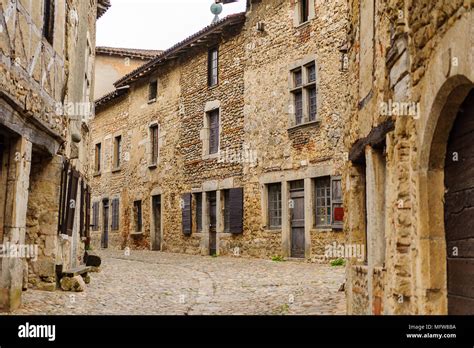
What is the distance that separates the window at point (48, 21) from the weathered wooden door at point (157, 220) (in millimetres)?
12632

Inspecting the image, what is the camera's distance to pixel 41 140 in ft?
25.1

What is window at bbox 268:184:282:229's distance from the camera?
14867mm

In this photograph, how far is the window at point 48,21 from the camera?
8.06 meters

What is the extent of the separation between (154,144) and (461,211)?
60.1 feet

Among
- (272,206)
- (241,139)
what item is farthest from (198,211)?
(272,206)

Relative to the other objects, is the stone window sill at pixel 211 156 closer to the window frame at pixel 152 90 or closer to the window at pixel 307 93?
the window at pixel 307 93

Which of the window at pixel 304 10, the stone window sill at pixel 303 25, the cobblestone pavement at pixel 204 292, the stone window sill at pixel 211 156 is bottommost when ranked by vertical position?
the cobblestone pavement at pixel 204 292

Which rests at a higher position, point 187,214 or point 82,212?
point 187,214

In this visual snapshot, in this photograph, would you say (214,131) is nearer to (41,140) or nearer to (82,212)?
(82,212)

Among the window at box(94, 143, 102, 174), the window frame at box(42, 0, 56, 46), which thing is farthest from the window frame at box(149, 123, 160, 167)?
the window frame at box(42, 0, 56, 46)

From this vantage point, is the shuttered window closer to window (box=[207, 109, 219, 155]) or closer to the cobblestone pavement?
window (box=[207, 109, 219, 155])

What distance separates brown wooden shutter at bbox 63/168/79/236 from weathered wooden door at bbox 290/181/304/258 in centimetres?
603

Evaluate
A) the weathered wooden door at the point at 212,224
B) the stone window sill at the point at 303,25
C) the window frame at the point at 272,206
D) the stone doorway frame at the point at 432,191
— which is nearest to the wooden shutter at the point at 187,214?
the weathered wooden door at the point at 212,224
